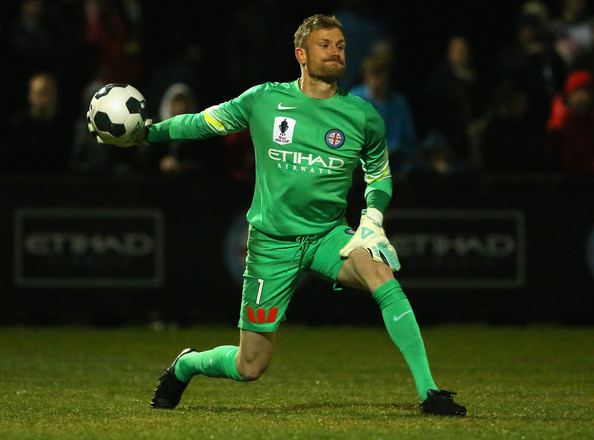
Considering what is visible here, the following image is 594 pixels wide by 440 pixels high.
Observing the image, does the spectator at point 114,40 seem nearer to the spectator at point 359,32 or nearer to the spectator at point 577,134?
the spectator at point 359,32

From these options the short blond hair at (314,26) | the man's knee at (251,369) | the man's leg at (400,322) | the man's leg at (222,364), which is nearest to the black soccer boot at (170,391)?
the man's leg at (222,364)

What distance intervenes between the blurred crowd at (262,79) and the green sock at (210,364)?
234 inches

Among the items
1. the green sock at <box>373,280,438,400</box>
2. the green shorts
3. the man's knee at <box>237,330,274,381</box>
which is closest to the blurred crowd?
the green shorts

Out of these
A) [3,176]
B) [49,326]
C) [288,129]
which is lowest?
[49,326]

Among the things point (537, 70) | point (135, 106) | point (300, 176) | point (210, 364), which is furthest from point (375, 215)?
point (537, 70)

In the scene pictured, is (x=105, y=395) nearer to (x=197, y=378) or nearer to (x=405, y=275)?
(x=197, y=378)

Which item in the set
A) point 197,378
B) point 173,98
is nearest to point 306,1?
point 173,98

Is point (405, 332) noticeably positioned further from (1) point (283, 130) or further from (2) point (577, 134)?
(2) point (577, 134)

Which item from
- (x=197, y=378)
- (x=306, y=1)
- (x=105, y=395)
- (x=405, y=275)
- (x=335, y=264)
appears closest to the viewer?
(x=335, y=264)

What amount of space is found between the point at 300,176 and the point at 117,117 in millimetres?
1028

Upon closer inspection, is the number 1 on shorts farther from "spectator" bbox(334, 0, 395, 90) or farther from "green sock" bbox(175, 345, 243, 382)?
"spectator" bbox(334, 0, 395, 90)

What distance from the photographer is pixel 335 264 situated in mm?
7555

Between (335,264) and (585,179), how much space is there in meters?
6.53

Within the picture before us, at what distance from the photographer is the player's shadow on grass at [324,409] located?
773 centimetres
